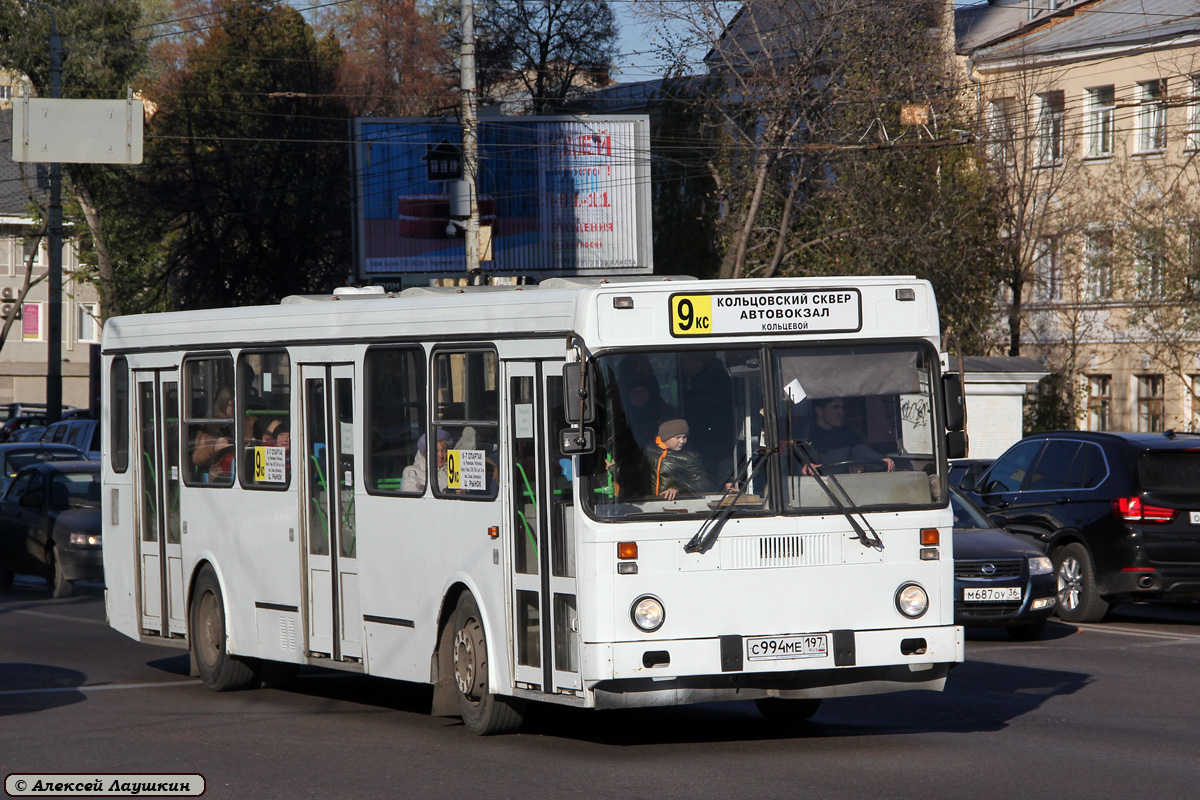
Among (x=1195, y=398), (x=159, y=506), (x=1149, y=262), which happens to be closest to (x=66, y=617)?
(x=159, y=506)

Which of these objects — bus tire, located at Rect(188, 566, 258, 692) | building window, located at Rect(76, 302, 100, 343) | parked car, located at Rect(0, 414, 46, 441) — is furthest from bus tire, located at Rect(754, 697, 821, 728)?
building window, located at Rect(76, 302, 100, 343)

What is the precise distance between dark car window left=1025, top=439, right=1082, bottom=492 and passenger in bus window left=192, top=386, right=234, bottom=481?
29.2ft

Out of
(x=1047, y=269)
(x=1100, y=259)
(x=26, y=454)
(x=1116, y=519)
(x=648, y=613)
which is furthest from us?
(x=1047, y=269)

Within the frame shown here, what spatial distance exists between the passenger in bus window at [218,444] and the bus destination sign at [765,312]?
4.47 m

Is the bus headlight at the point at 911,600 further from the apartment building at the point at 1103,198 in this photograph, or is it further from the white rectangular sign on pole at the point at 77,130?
the apartment building at the point at 1103,198

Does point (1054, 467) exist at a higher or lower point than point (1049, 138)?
lower

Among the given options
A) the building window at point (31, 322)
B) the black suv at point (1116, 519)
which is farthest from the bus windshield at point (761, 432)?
the building window at point (31, 322)

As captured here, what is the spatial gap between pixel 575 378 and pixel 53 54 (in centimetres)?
2869

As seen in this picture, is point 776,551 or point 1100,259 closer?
point 776,551

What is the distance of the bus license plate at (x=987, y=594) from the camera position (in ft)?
48.7

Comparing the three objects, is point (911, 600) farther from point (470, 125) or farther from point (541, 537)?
point (470, 125)

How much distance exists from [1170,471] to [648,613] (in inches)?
369

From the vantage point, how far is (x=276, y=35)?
54.0m

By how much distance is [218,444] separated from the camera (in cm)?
1238
